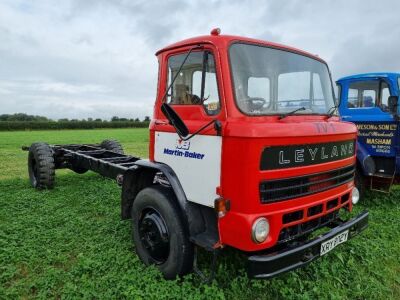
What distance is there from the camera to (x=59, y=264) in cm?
411

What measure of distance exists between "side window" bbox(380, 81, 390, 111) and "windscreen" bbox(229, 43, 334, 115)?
3.08 m

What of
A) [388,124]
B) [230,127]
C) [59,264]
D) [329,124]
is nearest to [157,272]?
[59,264]

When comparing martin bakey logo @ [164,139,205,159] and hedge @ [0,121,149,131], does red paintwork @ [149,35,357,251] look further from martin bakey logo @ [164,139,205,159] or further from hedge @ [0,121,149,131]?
hedge @ [0,121,149,131]

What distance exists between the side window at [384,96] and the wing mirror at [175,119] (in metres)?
4.76

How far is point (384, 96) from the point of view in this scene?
656cm

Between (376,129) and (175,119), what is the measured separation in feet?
15.7

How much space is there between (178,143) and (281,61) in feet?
4.33

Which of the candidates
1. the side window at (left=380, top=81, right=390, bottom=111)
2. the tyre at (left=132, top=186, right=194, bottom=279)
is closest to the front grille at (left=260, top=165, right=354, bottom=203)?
the tyre at (left=132, top=186, right=194, bottom=279)

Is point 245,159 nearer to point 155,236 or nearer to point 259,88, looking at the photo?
point 259,88

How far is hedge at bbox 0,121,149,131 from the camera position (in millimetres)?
41438

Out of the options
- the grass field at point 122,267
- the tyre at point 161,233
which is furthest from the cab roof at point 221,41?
the grass field at point 122,267

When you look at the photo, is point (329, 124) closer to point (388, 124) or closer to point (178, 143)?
point (178, 143)

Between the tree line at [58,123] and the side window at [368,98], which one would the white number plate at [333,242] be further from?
the tree line at [58,123]

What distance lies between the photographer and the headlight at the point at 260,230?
2.92 meters
